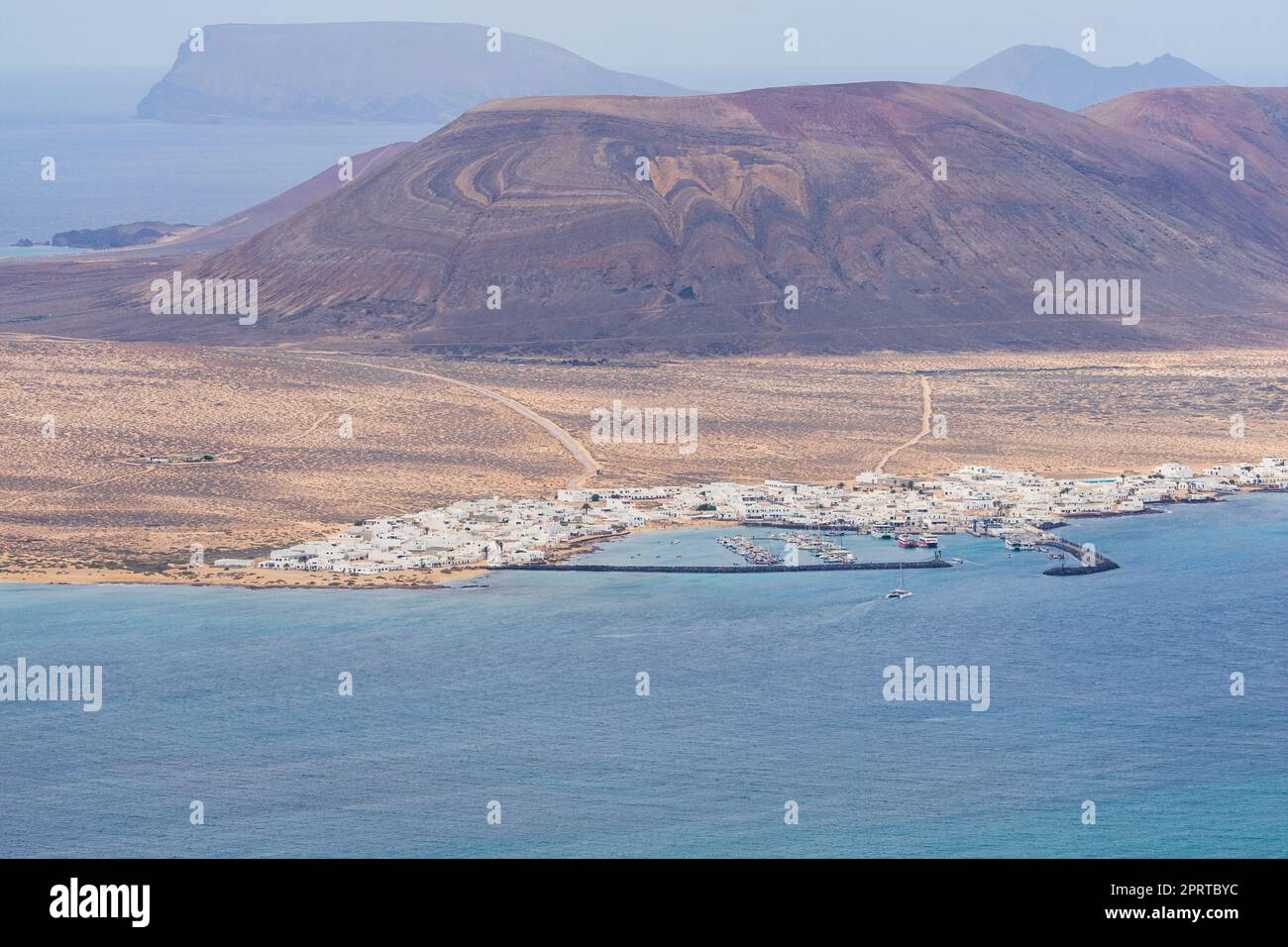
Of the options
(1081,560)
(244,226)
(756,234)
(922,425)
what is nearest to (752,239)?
(756,234)

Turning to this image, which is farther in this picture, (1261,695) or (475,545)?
(475,545)

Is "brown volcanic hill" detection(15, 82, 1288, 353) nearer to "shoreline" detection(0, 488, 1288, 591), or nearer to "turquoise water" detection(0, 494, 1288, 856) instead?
"shoreline" detection(0, 488, 1288, 591)

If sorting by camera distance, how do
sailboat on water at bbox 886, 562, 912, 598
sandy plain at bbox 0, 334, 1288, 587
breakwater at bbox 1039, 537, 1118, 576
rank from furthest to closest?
1. sandy plain at bbox 0, 334, 1288, 587
2. breakwater at bbox 1039, 537, 1118, 576
3. sailboat on water at bbox 886, 562, 912, 598

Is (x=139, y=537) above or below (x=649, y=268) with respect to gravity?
below

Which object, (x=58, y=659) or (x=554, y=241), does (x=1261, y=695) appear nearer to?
(x=58, y=659)

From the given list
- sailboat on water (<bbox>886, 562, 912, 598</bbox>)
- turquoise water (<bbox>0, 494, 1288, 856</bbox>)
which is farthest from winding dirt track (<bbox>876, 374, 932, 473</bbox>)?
sailboat on water (<bbox>886, 562, 912, 598</bbox>)
